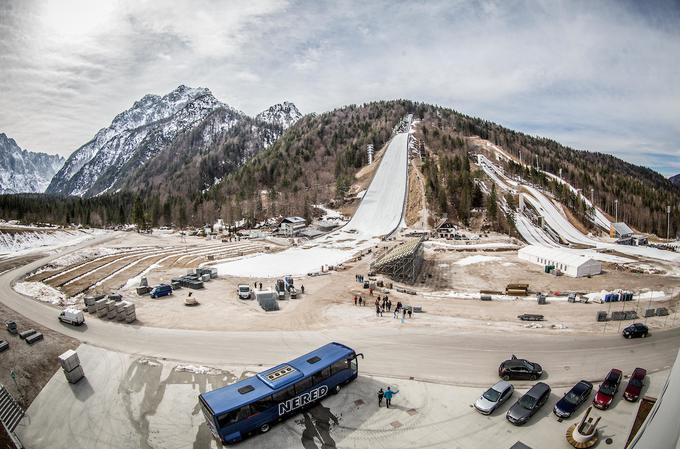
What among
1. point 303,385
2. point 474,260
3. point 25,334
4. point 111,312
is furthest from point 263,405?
point 474,260

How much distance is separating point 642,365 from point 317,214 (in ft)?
307

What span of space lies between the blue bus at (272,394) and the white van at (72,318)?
18206mm

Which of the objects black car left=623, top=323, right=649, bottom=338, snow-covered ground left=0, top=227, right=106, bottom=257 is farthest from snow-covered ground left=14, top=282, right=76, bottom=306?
black car left=623, top=323, right=649, bottom=338

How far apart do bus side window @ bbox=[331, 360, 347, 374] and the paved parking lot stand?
136 cm

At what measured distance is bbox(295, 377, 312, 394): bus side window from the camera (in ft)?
56.9

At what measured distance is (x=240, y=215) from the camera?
378 feet

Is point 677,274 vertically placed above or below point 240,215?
below

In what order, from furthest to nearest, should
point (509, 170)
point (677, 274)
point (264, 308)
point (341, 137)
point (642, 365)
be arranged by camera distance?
point (341, 137), point (509, 170), point (677, 274), point (264, 308), point (642, 365)

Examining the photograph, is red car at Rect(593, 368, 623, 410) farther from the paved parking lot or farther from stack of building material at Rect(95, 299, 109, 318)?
stack of building material at Rect(95, 299, 109, 318)

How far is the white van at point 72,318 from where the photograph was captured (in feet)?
93.2

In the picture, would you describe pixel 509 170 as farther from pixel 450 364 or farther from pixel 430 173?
pixel 450 364

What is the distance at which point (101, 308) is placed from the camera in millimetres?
30562

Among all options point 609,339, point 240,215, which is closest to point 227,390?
point 609,339

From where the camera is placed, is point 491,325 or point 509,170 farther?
point 509,170
